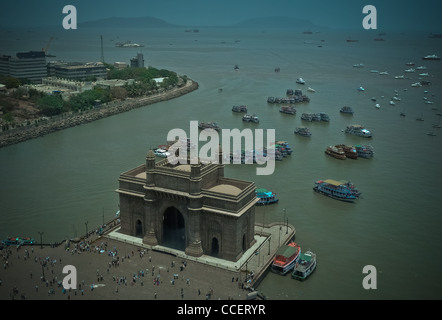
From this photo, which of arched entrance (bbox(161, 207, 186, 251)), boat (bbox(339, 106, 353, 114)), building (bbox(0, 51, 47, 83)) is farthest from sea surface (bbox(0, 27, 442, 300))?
building (bbox(0, 51, 47, 83))

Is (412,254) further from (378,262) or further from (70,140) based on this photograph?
(70,140)

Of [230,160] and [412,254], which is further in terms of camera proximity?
[230,160]

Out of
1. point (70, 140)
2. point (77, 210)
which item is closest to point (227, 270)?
point (77, 210)

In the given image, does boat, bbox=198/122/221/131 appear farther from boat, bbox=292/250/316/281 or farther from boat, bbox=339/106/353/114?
boat, bbox=292/250/316/281

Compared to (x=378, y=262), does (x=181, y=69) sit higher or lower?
higher

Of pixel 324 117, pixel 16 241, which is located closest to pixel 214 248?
pixel 16 241

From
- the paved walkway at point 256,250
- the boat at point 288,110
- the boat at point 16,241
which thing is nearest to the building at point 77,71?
the boat at point 288,110

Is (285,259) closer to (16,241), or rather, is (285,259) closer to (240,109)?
(16,241)
